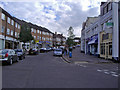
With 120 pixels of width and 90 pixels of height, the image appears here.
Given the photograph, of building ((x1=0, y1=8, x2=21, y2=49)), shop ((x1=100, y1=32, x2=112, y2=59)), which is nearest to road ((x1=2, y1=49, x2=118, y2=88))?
shop ((x1=100, y1=32, x2=112, y2=59))

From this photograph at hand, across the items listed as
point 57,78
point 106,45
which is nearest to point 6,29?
point 106,45

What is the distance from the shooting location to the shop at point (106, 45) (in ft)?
57.3

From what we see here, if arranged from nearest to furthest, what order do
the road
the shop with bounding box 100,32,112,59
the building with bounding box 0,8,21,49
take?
the road
the shop with bounding box 100,32,112,59
the building with bounding box 0,8,21,49

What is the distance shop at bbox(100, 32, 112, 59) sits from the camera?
687 inches

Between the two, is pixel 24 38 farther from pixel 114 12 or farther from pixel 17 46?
pixel 114 12

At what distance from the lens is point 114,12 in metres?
16.3

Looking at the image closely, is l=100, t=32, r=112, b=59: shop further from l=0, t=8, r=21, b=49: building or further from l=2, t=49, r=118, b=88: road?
l=0, t=8, r=21, b=49: building

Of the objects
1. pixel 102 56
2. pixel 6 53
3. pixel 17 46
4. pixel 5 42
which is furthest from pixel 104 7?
pixel 17 46

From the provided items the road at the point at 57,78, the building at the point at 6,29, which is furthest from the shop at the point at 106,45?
the building at the point at 6,29

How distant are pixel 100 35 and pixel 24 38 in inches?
700

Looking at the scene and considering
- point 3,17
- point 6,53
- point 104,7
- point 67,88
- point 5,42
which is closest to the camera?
point 67,88

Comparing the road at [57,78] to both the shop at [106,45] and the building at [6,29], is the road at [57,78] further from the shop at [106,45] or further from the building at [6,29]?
the building at [6,29]

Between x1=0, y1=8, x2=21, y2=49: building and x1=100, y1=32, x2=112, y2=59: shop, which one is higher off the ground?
x1=0, y1=8, x2=21, y2=49: building

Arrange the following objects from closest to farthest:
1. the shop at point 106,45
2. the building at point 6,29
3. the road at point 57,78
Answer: the road at point 57,78
the shop at point 106,45
the building at point 6,29
